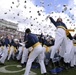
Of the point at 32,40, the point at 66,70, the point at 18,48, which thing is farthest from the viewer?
the point at 18,48

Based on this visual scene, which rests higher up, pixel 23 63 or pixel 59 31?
pixel 59 31

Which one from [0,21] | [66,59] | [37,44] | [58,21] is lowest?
[66,59]

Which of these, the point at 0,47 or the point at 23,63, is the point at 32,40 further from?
the point at 0,47

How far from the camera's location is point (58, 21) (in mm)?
9719

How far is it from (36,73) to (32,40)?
247cm

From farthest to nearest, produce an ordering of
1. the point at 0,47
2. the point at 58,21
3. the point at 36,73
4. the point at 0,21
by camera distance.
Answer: the point at 0,21 < the point at 0,47 < the point at 36,73 < the point at 58,21

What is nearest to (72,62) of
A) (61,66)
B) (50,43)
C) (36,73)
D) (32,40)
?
(61,66)

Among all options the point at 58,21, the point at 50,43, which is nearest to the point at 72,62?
the point at 50,43

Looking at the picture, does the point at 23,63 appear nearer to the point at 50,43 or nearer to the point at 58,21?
the point at 50,43

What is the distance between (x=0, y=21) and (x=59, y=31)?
8645cm

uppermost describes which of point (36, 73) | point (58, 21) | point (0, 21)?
point (0, 21)

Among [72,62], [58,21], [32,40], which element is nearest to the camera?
[32,40]

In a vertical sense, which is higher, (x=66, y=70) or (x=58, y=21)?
(x=58, y=21)

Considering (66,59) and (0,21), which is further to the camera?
(0,21)
